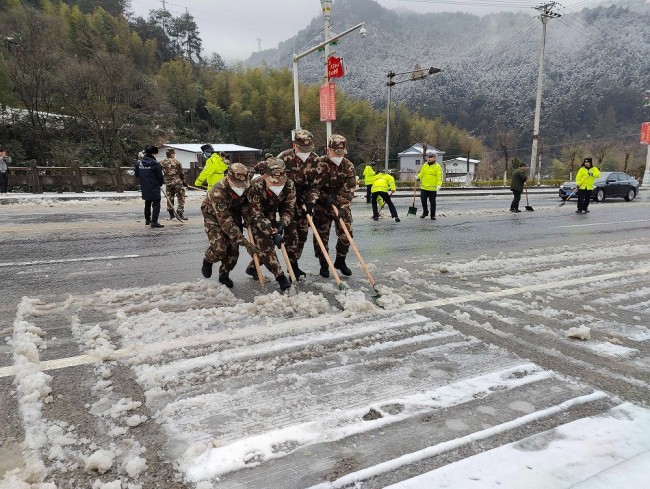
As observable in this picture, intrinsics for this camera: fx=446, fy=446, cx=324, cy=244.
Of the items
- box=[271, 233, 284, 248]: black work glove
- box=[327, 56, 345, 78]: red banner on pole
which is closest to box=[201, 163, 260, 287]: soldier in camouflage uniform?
box=[271, 233, 284, 248]: black work glove

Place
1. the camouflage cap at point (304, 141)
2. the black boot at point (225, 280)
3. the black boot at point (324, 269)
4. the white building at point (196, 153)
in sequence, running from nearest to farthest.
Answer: the black boot at point (225, 280), the camouflage cap at point (304, 141), the black boot at point (324, 269), the white building at point (196, 153)

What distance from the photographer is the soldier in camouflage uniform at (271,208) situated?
188 inches

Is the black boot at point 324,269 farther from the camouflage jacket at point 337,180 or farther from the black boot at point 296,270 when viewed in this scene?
the camouflage jacket at point 337,180

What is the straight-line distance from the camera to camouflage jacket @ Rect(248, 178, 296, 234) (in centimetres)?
484

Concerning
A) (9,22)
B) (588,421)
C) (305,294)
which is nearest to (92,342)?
(305,294)

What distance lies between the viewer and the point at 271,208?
5.09m

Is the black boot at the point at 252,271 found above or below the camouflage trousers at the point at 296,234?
below

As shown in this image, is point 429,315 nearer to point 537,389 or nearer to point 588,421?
point 537,389

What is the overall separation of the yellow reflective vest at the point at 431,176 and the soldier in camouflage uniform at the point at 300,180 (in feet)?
23.3

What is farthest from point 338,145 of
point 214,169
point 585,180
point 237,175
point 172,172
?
point 585,180

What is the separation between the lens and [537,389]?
9.18ft

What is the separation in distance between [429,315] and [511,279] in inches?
75.1

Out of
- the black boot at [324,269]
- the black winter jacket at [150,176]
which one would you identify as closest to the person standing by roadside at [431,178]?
the black winter jacket at [150,176]

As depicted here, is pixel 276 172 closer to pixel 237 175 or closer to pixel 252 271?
pixel 237 175
